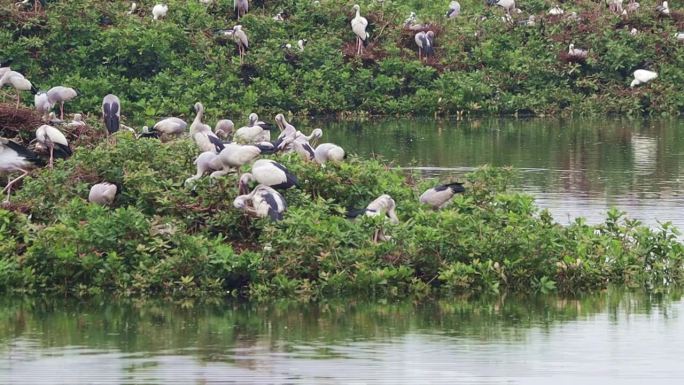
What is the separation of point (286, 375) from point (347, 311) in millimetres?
2837

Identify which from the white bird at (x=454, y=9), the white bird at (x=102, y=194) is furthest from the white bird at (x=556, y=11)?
the white bird at (x=102, y=194)

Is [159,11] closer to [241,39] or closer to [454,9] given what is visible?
[241,39]

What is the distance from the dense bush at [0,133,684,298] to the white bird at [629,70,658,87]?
69.7 ft

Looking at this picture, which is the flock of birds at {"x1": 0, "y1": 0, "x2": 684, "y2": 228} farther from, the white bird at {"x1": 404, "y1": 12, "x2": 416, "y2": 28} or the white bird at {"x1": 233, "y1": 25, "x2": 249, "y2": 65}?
the white bird at {"x1": 404, "y1": 12, "x2": 416, "y2": 28}

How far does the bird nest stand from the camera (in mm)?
19828

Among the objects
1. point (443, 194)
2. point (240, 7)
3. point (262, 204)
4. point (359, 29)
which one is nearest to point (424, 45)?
point (359, 29)

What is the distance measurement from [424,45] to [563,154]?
9.90m

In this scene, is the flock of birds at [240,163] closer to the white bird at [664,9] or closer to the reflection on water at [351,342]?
the reflection on water at [351,342]

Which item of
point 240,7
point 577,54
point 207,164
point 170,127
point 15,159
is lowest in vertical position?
point 207,164

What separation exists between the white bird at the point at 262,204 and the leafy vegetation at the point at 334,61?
58.8 ft

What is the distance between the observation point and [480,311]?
15.6 metres

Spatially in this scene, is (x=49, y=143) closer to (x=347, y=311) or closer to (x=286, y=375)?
(x=347, y=311)

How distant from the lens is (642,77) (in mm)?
38125

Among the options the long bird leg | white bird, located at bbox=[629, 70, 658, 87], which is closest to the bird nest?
the long bird leg
